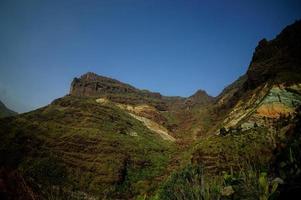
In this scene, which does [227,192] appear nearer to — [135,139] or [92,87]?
[135,139]

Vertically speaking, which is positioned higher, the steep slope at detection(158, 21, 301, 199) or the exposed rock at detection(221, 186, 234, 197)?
the steep slope at detection(158, 21, 301, 199)

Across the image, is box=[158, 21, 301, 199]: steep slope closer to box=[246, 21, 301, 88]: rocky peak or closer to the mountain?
box=[246, 21, 301, 88]: rocky peak

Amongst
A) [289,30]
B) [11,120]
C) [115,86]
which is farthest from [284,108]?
[115,86]

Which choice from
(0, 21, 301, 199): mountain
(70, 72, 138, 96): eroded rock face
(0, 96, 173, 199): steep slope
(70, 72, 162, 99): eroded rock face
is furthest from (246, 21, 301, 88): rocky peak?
(70, 72, 138, 96): eroded rock face

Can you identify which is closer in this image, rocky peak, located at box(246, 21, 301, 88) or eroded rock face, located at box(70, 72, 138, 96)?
rocky peak, located at box(246, 21, 301, 88)

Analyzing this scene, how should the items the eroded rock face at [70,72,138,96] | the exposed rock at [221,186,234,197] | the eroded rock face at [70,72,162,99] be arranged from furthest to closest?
1. the eroded rock face at [70,72,138,96]
2. the eroded rock face at [70,72,162,99]
3. the exposed rock at [221,186,234,197]

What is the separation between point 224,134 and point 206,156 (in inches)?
402

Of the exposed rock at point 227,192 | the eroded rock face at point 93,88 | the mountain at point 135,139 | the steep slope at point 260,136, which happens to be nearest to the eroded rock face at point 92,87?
the eroded rock face at point 93,88

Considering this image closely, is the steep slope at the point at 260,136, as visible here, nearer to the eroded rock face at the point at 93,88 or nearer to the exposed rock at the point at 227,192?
the exposed rock at the point at 227,192

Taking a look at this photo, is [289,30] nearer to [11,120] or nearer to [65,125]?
[65,125]

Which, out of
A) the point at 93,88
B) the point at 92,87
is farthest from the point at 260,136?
the point at 92,87

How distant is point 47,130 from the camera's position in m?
84.4

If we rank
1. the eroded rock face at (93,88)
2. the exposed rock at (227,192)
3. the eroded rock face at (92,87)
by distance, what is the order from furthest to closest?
1. the eroded rock face at (92,87)
2. the eroded rock face at (93,88)
3. the exposed rock at (227,192)

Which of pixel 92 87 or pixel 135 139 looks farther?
pixel 92 87
